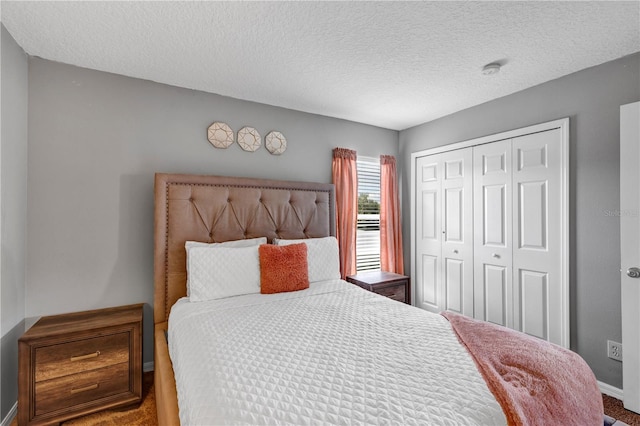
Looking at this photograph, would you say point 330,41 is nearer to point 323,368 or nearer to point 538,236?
point 323,368

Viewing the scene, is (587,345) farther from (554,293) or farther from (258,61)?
(258,61)

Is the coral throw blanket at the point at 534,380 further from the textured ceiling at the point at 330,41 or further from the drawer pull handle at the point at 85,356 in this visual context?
the drawer pull handle at the point at 85,356

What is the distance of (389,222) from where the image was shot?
3773 mm

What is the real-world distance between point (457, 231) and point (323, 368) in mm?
2642

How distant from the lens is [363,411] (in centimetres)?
94

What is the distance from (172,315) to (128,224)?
91 cm

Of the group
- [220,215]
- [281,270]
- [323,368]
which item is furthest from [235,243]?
[323,368]

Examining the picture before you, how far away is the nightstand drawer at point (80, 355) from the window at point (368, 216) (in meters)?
2.50

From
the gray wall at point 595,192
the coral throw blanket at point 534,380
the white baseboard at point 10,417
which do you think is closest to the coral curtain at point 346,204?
the gray wall at point 595,192

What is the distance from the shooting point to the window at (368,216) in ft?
12.2

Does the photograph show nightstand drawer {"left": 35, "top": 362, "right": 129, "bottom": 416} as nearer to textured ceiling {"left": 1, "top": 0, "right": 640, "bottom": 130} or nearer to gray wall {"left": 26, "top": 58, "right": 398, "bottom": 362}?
gray wall {"left": 26, "top": 58, "right": 398, "bottom": 362}

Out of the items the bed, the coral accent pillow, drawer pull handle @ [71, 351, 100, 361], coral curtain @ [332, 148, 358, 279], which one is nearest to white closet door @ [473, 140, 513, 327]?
coral curtain @ [332, 148, 358, 279]

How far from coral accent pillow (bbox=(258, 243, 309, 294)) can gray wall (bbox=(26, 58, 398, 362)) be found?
39.0 inches

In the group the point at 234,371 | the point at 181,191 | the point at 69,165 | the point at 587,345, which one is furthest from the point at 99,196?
the point at 587,345
